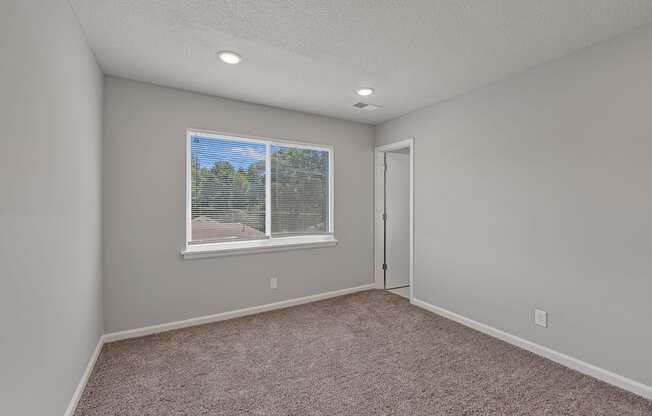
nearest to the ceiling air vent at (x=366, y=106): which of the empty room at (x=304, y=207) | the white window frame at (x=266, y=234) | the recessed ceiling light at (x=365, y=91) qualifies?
the empty room at (x=304, y=207)

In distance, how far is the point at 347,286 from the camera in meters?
4.07

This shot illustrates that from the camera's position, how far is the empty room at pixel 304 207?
1.59 meters

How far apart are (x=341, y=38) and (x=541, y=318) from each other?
269 cm

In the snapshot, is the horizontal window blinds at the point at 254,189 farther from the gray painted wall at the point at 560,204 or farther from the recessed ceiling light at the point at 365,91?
the gray painted wall at the point at 560,204

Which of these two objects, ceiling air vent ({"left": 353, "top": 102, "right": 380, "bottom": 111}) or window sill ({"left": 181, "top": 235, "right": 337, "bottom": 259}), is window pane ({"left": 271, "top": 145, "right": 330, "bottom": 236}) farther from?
ceiling air vent ({"left": 353, "top": 102, "right": 380, "bottom": 111})

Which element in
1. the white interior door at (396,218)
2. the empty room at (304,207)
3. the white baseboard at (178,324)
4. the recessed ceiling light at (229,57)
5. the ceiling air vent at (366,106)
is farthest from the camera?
the white interior door at (396,218)

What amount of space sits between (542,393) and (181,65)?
3586 mm

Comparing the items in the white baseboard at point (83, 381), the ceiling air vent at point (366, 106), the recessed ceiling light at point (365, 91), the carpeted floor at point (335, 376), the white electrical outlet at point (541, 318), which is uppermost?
the ceiling air vent at point (366, 106)

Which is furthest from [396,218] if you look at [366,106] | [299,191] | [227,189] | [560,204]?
[227,189]

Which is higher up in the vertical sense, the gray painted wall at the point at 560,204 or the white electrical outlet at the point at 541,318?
the gray painted wall at the point at 560,204

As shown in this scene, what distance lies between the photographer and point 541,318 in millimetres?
2426

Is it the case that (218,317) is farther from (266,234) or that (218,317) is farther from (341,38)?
(341,38)

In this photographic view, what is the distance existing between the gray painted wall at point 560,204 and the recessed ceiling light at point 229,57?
2.22 meters

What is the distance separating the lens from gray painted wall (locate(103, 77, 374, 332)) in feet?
8.74
